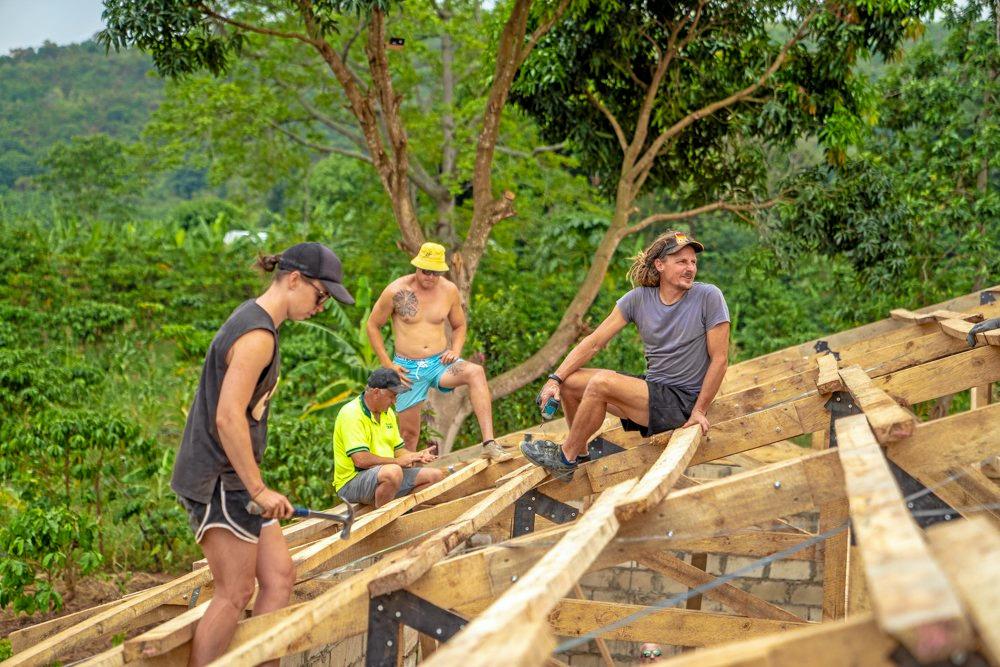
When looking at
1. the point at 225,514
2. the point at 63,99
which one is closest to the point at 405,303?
the point at 225,514

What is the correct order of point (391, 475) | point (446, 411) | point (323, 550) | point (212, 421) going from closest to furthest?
point (212, 421), point (323, 550), point (391, 475), point (446, 411)

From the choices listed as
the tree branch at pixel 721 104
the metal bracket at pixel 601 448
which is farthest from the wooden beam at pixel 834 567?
the tree branch at pixel 721 104

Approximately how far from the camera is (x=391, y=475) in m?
5.38

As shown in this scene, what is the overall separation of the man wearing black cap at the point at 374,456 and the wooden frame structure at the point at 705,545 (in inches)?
8.9

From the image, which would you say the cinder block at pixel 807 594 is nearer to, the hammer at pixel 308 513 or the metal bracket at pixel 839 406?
the metal bracket at pixel 839 406

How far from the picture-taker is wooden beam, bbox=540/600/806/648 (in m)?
5.02

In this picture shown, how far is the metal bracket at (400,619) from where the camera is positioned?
325 cm

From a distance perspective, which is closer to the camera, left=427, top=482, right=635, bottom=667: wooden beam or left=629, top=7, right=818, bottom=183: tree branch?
left=427, top=482, right=635, bottom=667: wooden beam

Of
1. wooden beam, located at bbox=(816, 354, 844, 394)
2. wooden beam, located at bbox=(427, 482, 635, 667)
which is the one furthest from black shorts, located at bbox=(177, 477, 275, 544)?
wooden beam, located at bbox=(816, 354, 844, 394)

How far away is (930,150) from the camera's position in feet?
41.6

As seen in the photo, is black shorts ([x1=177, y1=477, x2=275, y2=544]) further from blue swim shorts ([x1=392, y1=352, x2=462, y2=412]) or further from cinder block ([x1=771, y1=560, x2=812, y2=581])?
cinder block ([x1=771, y1=560, x2=812, y2=581])

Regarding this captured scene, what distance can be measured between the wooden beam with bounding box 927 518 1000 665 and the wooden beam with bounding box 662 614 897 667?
0.17 meters

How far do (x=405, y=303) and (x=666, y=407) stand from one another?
2.37m

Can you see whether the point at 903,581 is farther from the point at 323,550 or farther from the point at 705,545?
the point at 705,545
